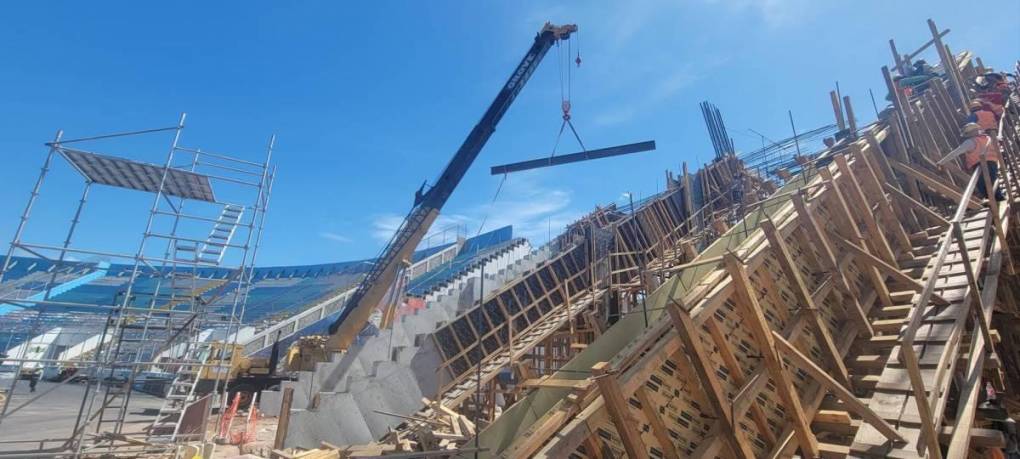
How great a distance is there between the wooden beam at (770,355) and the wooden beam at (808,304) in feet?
2.19

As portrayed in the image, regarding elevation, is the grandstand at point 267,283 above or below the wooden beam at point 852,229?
above

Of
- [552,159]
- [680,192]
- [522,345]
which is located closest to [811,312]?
[522,345]

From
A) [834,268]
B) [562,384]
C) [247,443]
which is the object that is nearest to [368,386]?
[247,443]

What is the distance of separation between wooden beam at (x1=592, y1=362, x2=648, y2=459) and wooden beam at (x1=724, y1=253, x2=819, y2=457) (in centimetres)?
164

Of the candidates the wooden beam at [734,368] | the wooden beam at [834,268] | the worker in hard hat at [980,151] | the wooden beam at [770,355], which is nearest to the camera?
the wooden beam at [770,355]

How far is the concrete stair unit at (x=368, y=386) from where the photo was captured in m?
11.2

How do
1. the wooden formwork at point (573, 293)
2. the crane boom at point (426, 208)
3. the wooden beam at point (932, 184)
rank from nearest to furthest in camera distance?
the wooden beam at point (932, 184) < the wooden formwork at point (573, 293) < the crane boom at point (426, 208)

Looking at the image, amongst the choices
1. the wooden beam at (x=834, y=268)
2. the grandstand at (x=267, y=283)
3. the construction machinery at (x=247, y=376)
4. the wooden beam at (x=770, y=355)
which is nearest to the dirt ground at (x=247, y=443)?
the construction machinery at (x=247, y=376)

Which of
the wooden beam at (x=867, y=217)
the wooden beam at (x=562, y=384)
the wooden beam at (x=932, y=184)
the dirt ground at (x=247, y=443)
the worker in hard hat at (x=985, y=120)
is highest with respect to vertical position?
the worker in hard hat at (x=985, y=120)

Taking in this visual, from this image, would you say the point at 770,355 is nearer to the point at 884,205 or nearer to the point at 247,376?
the point at 884,205

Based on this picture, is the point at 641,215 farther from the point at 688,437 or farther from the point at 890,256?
the point at 688,437

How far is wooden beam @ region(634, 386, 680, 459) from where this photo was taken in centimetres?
425

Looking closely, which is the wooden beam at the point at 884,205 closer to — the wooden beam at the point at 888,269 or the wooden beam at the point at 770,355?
the wooden beam at the point at 888,269

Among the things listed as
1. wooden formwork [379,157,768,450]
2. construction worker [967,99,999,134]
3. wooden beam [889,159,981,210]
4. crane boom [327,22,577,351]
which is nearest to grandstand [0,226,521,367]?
crane boom [327,22,577,351]
